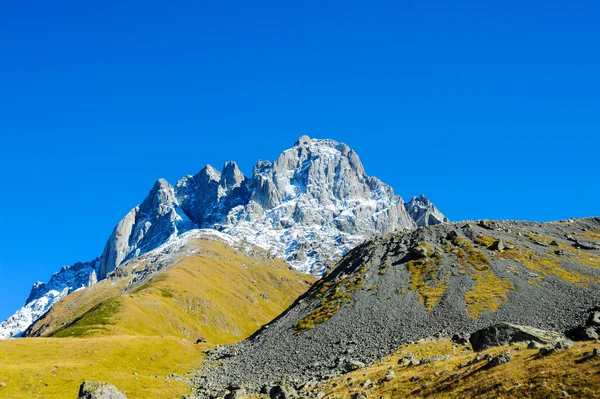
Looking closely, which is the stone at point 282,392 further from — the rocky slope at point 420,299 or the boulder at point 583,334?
the boulder at point 583,334

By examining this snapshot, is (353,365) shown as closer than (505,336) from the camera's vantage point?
No

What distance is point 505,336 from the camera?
64938mm

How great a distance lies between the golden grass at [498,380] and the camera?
37653mm

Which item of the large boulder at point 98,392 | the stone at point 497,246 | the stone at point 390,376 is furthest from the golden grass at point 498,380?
the stone at point 497,246

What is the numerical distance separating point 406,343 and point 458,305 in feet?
61.0

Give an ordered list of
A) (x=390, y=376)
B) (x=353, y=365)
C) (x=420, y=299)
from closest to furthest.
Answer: (x=390, y=376)
(x=353, y=365)
(x=420, y=299)

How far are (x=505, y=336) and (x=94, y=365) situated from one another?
82103 mm

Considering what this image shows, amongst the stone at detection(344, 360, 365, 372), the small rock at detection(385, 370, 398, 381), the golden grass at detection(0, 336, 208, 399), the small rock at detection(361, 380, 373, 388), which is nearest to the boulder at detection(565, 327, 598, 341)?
the small rock at detection(385, 370, 398, 381)

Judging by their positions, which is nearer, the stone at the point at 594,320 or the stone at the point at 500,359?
the stone at the point at 500,359

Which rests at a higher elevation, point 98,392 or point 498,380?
point 98,392

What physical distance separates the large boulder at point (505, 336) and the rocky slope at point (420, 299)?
16994mm

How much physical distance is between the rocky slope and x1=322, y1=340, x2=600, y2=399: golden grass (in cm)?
1957

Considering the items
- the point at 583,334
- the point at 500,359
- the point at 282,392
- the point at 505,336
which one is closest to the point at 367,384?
the point at 282,392

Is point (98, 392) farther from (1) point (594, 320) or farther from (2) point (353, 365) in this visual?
(1) point (594, 320)
